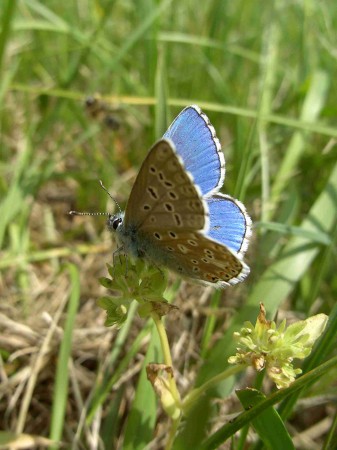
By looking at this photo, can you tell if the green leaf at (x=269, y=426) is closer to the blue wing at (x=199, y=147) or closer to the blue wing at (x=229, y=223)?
the blue wing at (x=229, y=223)

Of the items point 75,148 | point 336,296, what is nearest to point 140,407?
point 336,296

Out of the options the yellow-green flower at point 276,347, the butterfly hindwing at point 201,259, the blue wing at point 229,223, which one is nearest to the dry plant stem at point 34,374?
the butterfly hindwing at point 201,259

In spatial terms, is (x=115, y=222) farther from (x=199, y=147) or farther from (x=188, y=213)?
(x=188, y=213)

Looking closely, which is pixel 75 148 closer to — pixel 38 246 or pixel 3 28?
pixel 38 246

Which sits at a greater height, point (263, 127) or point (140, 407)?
point (263, 127)

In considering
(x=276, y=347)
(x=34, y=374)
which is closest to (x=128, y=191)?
(x=34, y=374)

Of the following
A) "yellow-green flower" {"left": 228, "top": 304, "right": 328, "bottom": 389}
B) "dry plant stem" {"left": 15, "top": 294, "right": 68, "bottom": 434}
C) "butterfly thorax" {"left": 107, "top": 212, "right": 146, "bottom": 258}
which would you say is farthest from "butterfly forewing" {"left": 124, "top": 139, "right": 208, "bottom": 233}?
"dry plant stem" {"left": 15, "top": 294, "right": 68, "bottom": 434}

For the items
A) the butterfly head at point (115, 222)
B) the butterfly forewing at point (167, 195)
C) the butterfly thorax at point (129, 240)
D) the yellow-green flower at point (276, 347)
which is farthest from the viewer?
the butterfly head at point (115, 222)
